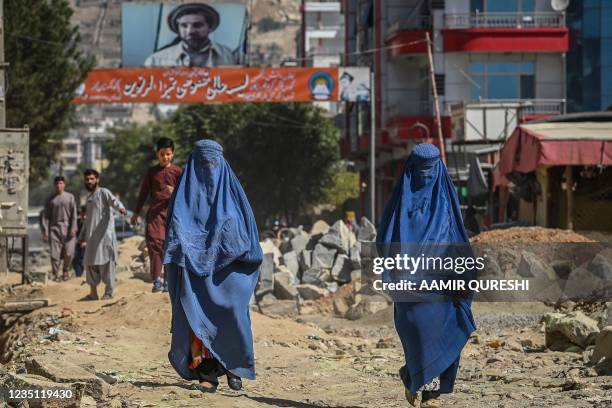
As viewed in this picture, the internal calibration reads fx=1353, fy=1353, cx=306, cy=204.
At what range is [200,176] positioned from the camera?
8.13m

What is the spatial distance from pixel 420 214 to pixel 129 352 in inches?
140

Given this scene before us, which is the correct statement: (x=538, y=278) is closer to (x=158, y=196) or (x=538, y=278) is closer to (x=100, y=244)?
(x=158, y=196)

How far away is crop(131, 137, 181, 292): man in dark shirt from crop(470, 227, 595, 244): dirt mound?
559 cm

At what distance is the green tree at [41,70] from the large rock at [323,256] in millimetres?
10719

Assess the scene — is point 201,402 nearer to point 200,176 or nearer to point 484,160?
point 200,176

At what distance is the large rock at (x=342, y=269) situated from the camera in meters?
20.5

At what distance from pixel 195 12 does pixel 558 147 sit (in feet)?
74.1

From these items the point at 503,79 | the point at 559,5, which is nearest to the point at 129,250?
the point at 503,79

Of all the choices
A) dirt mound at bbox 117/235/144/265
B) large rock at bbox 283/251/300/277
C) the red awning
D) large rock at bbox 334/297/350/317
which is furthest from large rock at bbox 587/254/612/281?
dirt mound at bbox 117/235/144/265

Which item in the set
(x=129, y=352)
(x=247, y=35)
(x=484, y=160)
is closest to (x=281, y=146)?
(x=247, y=35)

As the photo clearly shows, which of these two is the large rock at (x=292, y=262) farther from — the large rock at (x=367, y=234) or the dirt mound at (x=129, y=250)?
the dirt mound at (x=129, y=250)

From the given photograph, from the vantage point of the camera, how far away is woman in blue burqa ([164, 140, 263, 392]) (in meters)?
7.94

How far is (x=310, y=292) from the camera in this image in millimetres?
18469

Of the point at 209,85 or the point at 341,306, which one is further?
the point at 209,85
